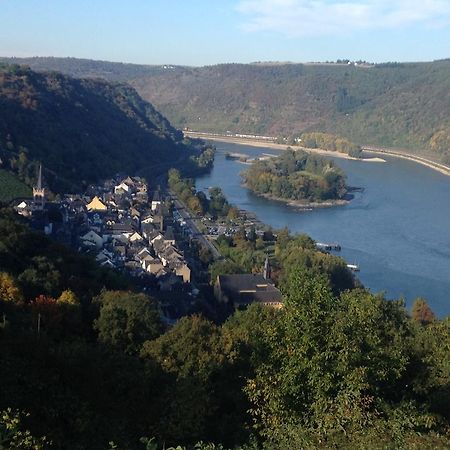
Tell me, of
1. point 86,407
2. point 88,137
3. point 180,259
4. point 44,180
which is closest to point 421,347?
point 86,407

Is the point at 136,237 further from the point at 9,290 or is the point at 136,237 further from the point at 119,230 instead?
the point at 9,290

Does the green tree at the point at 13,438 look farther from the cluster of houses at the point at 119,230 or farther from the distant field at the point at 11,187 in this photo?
the distant field at the point at 11,187

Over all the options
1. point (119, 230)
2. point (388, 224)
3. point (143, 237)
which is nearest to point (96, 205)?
point (119, 230)

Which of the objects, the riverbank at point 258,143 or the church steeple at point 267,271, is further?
the riverbank at point 258,143

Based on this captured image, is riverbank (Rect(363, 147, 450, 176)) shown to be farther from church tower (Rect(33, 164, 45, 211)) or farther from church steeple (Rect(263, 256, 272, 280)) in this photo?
church tower (Rect(33, 164, 45, 211))

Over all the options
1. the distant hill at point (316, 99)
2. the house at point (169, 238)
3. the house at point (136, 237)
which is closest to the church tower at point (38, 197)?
the house at point (136, 237)

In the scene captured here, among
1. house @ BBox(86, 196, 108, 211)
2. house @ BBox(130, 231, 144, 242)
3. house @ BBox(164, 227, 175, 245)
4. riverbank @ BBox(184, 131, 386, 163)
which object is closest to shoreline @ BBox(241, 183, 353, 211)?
house @ BBox(86, 196, 108, 211)
